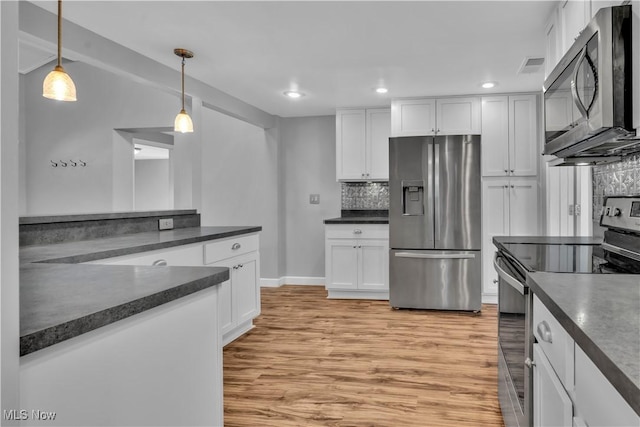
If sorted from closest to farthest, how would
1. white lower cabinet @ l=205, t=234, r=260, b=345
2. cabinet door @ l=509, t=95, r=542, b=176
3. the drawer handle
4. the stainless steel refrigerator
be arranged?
the drawer handle
white lower cabinet @ l=205, t=234, r=260, b=345
the stainless steel refrigerator
cabinet door @ l=509, t=95, r=542, b=176

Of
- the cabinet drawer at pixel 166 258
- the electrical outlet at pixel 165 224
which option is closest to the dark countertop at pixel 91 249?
the cabinet drawer at pixel 166 258

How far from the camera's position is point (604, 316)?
89 centimetres

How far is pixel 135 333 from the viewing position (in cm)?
93

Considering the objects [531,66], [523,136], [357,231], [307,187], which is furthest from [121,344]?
[307,187]

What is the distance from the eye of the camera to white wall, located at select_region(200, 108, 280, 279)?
5.68m

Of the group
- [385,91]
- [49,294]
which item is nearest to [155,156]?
[385,91]

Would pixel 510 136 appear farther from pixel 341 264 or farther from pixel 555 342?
pixel 555 342

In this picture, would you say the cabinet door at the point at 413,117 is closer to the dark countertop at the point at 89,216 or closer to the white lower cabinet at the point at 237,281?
the white lower cabinet at the point at 237,281

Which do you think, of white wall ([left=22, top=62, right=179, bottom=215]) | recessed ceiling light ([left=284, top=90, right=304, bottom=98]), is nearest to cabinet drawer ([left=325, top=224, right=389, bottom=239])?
recessed ceiling light ([left=284, top=90, right=304, bottom=98])

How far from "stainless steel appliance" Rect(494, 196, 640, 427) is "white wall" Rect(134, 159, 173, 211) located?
16.8 ft

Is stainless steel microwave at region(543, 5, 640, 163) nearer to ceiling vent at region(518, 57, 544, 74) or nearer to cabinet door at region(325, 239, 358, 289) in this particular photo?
ceiling vent at region(518, 57, 544, 74)

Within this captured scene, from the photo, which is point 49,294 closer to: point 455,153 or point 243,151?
point 455,153

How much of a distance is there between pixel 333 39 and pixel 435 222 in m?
2.22

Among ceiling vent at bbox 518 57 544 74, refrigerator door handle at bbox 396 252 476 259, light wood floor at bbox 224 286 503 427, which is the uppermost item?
ceiling vent at bbox 518 57 544 74
